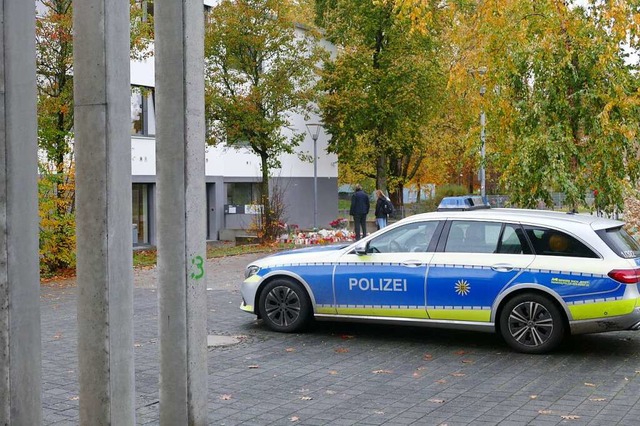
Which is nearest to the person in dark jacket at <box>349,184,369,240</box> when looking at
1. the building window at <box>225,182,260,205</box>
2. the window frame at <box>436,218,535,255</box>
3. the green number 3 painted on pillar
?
the building window at <box>225,182,260,205</box>

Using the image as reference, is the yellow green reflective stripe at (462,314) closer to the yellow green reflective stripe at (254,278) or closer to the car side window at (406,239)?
the car side window at (406,239)

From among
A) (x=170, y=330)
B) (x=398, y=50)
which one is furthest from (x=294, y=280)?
(x=398, y=50)

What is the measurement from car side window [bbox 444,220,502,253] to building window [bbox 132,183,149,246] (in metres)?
24.9

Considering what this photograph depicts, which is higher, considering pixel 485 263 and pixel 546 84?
pixel 546 84

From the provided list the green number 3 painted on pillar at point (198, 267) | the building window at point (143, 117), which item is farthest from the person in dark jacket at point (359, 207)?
the green number 3 painted on pillar at point (198, 267)

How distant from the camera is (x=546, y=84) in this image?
55.8 feet

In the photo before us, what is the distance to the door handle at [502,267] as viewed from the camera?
1084 centimetres

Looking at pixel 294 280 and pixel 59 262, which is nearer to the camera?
pixel 294 280

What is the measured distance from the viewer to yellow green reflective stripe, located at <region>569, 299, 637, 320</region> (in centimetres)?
1028

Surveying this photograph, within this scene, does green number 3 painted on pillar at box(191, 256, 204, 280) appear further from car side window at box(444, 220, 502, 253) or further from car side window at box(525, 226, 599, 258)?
car side window at box(525, 226, 599, 258)

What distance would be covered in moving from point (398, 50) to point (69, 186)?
26696 millimetres

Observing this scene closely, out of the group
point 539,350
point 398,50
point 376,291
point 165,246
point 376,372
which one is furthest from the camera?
point 398,50

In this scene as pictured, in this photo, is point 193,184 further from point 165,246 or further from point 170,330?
point 170,330

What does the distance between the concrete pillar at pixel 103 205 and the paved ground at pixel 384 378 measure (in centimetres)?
194
